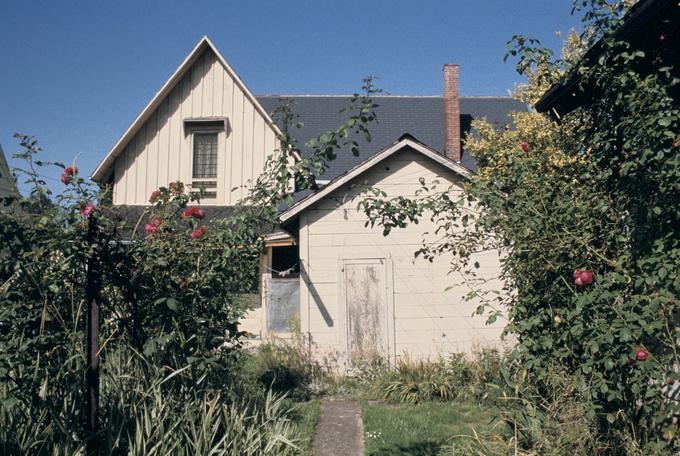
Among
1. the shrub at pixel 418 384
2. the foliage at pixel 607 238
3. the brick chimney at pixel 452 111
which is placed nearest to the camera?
the foliage at pixel 607 238

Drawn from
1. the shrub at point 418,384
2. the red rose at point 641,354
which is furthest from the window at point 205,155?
the red rose at point 641,354

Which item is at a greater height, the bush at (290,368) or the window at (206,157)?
the window at (206,157)

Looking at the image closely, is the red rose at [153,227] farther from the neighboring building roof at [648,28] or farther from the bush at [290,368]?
the bush at [290,368]

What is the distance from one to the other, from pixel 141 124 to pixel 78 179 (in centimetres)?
1265

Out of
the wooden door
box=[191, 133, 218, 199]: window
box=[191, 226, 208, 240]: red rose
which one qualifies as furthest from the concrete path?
box=[191, 133, 218, 199]: window

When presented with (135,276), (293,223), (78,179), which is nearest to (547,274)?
(135,276)

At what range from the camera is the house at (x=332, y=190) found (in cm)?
997

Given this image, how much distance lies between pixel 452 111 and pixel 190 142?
338 inches

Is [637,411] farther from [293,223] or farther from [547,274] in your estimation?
[293,223]

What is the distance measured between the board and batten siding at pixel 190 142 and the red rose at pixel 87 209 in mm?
12133

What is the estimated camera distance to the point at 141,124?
15.6m

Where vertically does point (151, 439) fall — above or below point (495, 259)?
below

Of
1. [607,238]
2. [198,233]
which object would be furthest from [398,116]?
[198,233]

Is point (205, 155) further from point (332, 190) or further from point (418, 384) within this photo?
point (418, 384)
